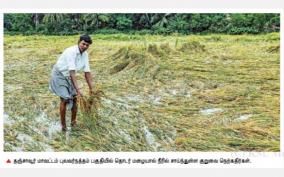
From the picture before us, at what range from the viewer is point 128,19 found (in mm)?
9734

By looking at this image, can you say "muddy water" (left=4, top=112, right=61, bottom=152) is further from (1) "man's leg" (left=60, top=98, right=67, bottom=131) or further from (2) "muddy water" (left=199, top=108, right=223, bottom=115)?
(2) "muddy water" (left=199, top=108, right=223, bottom=115)

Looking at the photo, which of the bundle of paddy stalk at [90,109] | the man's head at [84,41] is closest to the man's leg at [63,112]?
the bundle of paddy stalk at [90,109]

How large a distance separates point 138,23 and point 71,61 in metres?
2.96

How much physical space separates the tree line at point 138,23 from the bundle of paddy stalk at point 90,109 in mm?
2360

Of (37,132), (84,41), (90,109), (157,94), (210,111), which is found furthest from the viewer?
(157,94)

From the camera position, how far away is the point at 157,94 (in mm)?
8352

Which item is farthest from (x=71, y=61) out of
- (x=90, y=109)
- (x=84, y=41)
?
(x=90, y=109)

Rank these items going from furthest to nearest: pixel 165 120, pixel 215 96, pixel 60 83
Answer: pixel 215 96
pixel 165 120
pixel 60 83

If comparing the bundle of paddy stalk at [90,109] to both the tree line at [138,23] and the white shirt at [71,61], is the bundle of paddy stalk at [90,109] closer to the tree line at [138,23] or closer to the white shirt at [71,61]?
the white shirt at [71,61]

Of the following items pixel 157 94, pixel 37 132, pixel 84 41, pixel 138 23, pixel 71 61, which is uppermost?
pixel 138 23

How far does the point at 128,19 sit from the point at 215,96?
6.78ft

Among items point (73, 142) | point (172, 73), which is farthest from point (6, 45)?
point (73, 142)

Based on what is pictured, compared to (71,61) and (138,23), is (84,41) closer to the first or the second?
(71,61)

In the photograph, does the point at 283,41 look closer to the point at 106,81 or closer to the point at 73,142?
the point at 106,81
